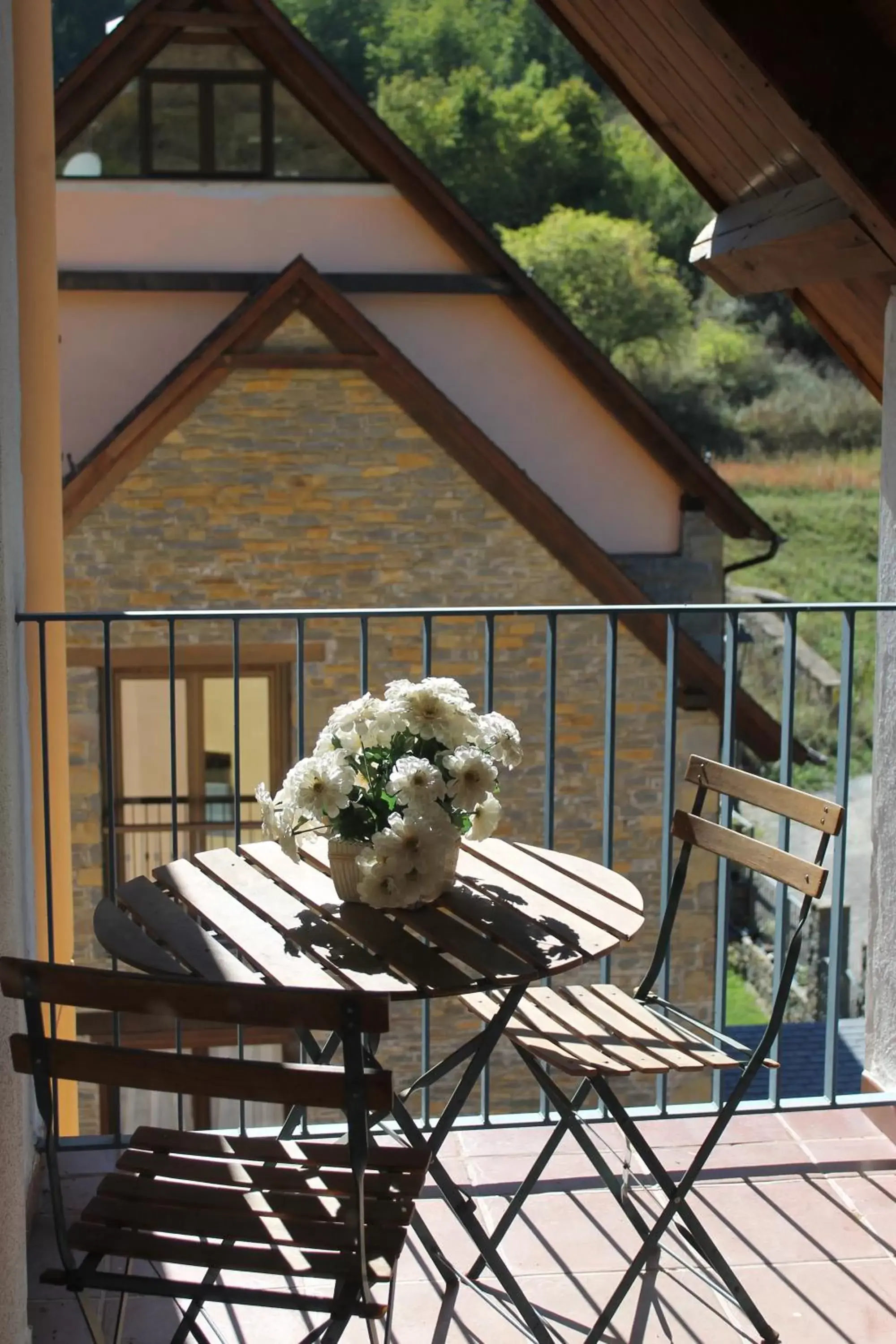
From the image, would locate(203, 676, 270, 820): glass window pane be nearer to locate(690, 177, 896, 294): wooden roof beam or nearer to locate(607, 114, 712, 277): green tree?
locate(690, 177, 896, 294): wooden roof beam

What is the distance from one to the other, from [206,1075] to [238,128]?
1019 centimetres

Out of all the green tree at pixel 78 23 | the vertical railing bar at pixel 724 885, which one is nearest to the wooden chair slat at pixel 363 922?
the vertical railing bar at pixel 724 885

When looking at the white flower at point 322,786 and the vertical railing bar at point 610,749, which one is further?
the vertical railing bar at point 610,749

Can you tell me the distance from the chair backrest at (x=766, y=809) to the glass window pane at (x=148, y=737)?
752 cm

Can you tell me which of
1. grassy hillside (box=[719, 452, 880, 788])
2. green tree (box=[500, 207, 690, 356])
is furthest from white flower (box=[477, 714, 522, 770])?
green tree (box=[500, 207, 690, 356])

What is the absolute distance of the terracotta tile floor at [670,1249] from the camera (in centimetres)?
262

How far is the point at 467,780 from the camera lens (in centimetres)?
231

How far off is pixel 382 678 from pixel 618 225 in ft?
64.1

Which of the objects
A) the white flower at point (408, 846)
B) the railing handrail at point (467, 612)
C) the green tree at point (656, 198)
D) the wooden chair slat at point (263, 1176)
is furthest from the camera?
the green tree at point (656, 198)

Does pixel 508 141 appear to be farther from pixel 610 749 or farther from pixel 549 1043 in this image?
pixel 549 1043

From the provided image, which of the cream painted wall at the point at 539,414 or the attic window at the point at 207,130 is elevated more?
the attic window at the point at 207,130

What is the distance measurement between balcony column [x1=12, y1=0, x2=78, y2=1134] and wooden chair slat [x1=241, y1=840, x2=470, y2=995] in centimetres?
111

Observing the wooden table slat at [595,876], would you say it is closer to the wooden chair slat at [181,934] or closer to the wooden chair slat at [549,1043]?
the wooden chair slat at [549,1043]

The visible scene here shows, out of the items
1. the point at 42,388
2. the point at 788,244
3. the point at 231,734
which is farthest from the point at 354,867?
the point at 231,734
